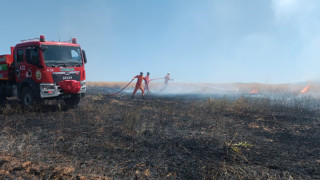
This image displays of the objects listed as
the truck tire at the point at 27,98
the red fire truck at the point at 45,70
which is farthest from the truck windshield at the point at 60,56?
the truck tire at the point at 27,98

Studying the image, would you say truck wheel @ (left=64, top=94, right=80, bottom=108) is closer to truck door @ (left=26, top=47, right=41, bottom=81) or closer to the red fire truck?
the red fire truck

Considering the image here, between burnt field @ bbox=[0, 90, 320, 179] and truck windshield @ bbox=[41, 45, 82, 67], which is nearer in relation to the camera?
burnt field @ bbox=[0, 90, 320, 179]

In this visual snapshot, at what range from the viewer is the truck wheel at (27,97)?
339 inches

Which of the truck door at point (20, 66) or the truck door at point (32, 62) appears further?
the truck door at point (20, 66)

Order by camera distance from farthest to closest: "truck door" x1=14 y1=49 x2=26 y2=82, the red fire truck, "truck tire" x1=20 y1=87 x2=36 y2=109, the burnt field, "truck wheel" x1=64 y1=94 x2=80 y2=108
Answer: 1. "truck wheel" x1=64 y1=94 x2=80 y2=108
2. "truck door" x1=14 y1=49 x2=26 y2=82
3. "truck tire" x1=20 y1=87 x2=36 y2=109
4. the red fire truck
5. the burnt field

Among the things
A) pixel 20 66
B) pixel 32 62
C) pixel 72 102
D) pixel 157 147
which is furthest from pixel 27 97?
pixel 157 147

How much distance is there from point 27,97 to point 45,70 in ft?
5.53

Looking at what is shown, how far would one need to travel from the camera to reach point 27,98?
8938 millimetres

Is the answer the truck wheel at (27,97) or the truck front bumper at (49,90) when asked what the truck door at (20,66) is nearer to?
the truck wheel at (27,97)

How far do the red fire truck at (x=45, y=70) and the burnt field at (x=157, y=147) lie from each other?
3.32 ft

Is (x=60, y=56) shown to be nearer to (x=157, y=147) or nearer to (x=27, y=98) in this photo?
(x=27, y=98)

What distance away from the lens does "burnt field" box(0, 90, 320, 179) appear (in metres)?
3.60

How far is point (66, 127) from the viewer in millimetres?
6430

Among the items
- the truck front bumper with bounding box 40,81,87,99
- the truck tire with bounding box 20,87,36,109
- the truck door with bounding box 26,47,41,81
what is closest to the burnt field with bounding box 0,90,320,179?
the truck tire with bounding box 20,87,36,109
